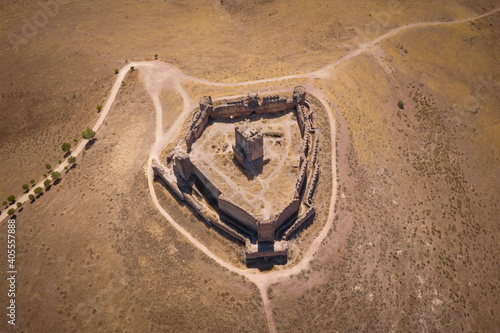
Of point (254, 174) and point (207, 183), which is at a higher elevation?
point (207, 183)

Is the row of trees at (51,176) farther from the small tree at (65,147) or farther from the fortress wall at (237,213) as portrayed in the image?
the fortress wall at (237,213)

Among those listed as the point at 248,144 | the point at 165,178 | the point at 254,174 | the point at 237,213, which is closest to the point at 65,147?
the point at 165,178

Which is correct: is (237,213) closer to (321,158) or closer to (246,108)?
(321,158)

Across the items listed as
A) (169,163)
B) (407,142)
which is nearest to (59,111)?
(169,163)

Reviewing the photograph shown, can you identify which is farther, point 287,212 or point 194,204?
point 194,204

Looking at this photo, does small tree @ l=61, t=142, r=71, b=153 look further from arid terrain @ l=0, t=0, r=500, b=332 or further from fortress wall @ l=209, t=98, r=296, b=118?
fortress wall @ l=209, t=98, r=296, b=118

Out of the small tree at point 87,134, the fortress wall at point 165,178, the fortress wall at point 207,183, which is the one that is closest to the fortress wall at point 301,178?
the fortress wall at point 207,183

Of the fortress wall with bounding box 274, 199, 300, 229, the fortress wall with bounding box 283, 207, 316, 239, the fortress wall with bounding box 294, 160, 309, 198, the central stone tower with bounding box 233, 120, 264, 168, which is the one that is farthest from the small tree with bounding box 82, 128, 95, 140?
the fortress wall with bounding box 283, 207, 316, 239
